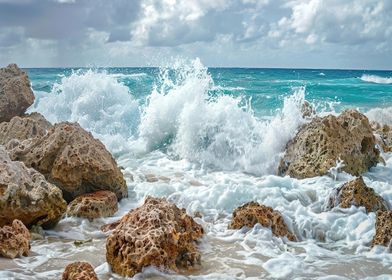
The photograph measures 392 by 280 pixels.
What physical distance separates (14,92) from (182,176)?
14.0ft

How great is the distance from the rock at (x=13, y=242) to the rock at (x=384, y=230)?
3.15m

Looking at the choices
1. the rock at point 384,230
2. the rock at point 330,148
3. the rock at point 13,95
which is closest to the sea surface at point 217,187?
the rock at point 384,230

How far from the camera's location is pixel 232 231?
532 centimetres

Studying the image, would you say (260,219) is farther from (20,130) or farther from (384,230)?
(20,130)

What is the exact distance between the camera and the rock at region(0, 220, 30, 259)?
4355mm

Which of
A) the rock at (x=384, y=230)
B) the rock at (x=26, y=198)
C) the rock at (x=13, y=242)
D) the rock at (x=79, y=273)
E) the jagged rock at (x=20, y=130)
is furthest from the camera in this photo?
the jagged rock at (x=20, y=130)

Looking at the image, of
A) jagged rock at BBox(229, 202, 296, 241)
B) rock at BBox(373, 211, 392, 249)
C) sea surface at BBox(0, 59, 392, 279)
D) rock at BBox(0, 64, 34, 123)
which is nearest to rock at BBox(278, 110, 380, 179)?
sea surface at BBox(0, 59, 392, 279)

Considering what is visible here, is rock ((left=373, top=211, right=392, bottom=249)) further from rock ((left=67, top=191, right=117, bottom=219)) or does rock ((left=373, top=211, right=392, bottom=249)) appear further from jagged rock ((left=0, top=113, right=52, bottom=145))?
jagged rock ((left=0, top=113, right=52, bottom=145))

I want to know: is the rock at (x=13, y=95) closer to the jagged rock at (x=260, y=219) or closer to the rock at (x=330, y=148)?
the rock at (x=330, y=148)

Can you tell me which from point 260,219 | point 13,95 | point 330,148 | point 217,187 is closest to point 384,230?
point 260,219

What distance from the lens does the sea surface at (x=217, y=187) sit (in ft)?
14.5

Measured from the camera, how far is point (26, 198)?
5148 mm

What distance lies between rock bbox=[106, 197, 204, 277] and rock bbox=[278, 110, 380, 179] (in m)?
3.26

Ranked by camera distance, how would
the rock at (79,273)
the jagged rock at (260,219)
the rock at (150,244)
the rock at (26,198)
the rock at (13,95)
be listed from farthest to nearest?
the rock at (13,95) → the jagged rock at (260,219) → the rock at (26,198) → the rock at (150,244) → the rock at (79,273)
